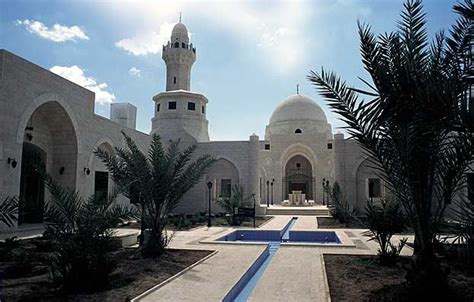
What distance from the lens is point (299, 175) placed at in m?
31.7

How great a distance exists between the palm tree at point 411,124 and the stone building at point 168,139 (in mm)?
1142

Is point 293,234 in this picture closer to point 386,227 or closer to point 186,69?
point 386,227

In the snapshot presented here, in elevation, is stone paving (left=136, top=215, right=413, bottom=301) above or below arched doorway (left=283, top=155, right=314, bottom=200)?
below

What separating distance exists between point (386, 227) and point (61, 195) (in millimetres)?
5590

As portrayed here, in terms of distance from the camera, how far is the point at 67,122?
13.9 meters

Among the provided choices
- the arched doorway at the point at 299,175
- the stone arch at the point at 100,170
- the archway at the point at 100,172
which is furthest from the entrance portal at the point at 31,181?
the arched doorway at the point at 299,175

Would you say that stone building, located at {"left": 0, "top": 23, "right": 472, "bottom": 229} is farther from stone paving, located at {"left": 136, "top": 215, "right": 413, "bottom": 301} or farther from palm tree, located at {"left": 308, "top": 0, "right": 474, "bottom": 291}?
stone paving, located at {"left": 136, "top": 215, "right": 413, "bottom": 301}

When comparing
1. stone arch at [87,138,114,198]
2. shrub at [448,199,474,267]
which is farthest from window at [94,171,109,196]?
shrub at [448,199,474,267]

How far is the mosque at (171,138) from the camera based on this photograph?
37.0ft

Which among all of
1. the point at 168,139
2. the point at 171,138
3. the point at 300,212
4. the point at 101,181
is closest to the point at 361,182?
the point at 300,212

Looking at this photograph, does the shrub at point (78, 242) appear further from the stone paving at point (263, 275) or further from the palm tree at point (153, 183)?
the palm tree at point (153, 183)

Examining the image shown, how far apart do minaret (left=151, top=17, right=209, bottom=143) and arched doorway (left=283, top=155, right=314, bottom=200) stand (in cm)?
887

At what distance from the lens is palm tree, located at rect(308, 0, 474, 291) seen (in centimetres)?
446

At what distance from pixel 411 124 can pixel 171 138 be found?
21053 millimetres
